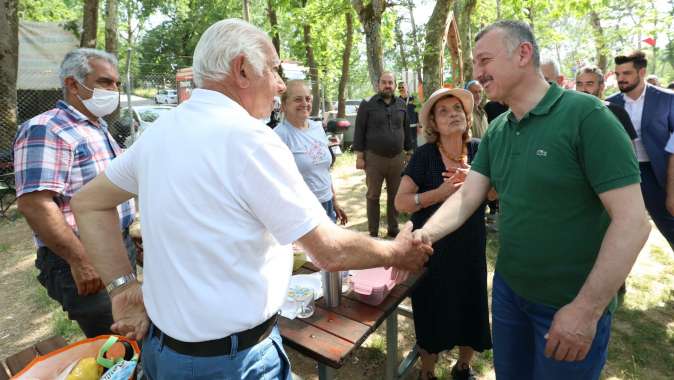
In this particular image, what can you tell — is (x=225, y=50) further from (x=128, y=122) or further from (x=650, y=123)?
(x=128, y=122)

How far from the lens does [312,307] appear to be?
2.01 metres

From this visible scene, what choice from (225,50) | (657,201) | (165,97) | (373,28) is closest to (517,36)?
(225,50)

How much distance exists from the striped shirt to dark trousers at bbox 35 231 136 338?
0.11 meters

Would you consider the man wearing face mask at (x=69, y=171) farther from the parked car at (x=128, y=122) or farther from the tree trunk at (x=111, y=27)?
the tree trunk at (x=111, y=27)

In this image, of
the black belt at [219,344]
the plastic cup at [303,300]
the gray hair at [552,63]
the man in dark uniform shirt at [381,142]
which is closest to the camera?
the black belt at [219,344]

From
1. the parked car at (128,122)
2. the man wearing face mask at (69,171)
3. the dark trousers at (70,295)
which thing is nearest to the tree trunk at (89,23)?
the parked car at (128,122)

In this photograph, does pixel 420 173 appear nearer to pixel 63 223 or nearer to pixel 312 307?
pixel 312 307

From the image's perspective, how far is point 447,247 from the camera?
2.50 m

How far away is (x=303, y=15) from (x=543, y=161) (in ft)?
36.5

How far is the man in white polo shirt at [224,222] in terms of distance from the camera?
1.12 m

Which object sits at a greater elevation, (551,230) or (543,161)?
(543,161)

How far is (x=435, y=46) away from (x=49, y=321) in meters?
5.55

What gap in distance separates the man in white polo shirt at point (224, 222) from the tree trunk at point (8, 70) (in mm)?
8348

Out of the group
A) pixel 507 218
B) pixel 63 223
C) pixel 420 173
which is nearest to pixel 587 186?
pixel 507 218
